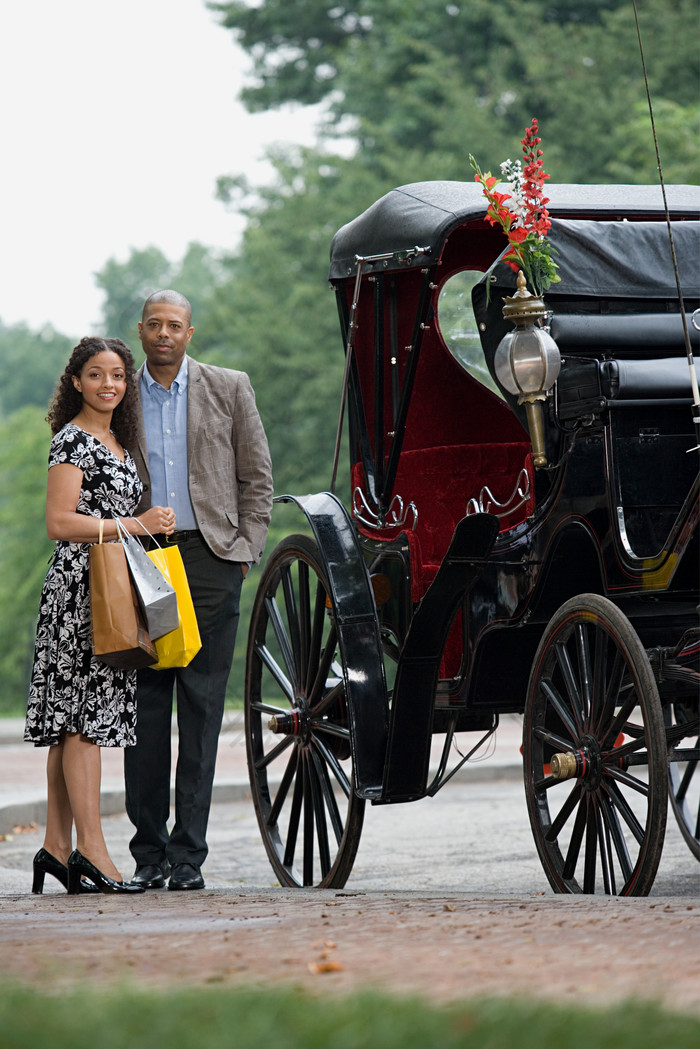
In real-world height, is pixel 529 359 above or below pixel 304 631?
above

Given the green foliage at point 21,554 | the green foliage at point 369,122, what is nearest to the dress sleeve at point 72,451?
the green foliage at point 369,122

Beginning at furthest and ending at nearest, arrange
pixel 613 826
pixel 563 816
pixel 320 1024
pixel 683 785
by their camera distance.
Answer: pixel 683 785, pixel 563 816, pixel 613 826, pixel 320 1024

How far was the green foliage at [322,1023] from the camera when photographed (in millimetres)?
2326

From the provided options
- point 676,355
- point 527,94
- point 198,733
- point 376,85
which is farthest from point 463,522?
point 376,85

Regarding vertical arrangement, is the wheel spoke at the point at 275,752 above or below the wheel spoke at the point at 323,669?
below

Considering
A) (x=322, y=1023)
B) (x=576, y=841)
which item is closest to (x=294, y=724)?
(x=576, y=841)

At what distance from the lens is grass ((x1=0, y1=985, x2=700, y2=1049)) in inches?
91.4

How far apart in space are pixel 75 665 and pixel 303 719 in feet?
3.72

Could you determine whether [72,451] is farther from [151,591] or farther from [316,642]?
[316,642]

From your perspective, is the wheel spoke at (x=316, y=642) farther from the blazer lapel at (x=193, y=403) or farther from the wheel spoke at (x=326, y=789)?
the blazer lapel at (x=193, y=403)

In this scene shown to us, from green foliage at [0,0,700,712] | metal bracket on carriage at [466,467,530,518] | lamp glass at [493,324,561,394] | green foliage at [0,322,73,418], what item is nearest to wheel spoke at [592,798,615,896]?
metal bracket on carriage at [466,467,530,518]

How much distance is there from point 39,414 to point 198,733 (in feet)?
113

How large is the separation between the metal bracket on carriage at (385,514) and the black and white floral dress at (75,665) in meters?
1.20

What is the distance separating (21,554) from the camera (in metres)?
35.2
